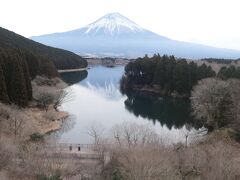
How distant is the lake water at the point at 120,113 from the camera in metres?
30.1

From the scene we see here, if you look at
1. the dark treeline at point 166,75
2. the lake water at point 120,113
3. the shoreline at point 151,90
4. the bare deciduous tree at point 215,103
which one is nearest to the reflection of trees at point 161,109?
the lake water at point 120,113

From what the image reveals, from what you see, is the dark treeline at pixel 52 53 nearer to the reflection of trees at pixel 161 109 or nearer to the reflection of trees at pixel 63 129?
the reflection of trees at pixel 161 109

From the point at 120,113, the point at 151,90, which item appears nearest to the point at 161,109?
the point at 120,113

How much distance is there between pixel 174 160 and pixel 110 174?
84.8 inches

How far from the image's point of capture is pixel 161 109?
42.7 metres

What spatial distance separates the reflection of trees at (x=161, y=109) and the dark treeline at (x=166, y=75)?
8.47 feet

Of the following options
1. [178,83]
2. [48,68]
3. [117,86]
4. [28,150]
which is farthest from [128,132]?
[117,86]

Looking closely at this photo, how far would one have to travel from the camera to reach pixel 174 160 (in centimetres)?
1475

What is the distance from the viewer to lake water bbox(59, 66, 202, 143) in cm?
3011

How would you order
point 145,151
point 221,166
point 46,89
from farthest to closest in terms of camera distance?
point 46,89
point 145,151
point 221,166

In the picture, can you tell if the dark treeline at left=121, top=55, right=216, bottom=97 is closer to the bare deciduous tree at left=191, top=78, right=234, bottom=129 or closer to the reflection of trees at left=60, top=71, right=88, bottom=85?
the reflection of trees at left=60, top=71, right=88, bottom=85

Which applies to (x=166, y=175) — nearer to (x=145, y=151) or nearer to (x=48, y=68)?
(x=145, y=151)

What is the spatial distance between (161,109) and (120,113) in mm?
4996

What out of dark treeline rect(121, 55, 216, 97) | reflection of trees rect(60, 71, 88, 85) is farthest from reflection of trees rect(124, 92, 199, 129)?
reflection of trees rect(60, 71, 88, 85)
